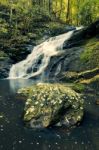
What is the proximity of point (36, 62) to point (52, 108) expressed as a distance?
20.6 m

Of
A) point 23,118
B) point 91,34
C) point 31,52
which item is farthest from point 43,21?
point 23,118

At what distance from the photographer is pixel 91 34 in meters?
34.9

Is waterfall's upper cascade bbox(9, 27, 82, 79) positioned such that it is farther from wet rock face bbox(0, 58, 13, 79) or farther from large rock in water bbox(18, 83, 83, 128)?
large rock in water bbox(18, 83, 83, 128)

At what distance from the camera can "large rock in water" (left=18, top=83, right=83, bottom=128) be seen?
15.0 metres

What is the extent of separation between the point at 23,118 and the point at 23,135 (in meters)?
2.16

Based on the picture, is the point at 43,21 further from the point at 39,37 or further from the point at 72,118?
the point at 72,118

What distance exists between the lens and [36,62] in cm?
3569

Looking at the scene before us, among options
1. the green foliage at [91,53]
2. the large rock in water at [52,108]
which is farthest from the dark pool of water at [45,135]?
the green foliage at [91,53]

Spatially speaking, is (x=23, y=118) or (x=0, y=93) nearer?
(x=23, y=118)

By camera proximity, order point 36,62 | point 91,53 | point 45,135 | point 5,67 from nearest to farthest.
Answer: point 45,135 < point 91,53 < point 5,67 < point 36,62

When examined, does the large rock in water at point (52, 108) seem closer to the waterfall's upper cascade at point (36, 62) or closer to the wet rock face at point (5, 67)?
the waterfall's upper cascade at point (36, 62)

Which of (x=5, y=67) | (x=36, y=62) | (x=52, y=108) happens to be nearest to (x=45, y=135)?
(x=52, y=108)

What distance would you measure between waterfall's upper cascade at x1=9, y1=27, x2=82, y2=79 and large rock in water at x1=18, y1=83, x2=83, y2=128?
1700 cm

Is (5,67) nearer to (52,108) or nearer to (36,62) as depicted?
(36,62)
